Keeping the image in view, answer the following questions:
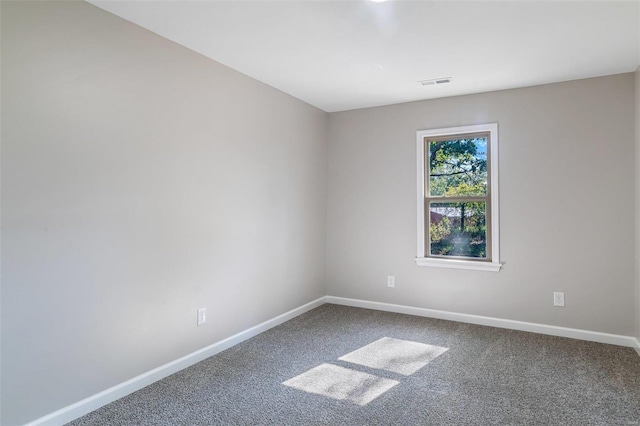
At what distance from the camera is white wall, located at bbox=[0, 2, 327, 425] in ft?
6.25

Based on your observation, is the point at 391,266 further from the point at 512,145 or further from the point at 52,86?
the point at 52,86

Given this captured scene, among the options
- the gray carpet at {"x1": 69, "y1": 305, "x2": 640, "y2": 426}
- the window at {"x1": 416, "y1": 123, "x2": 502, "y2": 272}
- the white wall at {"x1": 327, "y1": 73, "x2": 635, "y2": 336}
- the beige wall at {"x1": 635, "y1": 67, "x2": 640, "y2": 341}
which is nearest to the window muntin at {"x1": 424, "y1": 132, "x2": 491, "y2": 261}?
the window at {"x1": 416, "y1": 123, "x2": 502, "y2": 272}

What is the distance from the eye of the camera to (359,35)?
2.59 meters

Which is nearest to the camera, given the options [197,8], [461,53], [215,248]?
[197,8]

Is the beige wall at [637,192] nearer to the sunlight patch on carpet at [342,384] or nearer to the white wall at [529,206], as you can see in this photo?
the white wall at [529,206]

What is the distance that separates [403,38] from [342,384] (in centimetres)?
244

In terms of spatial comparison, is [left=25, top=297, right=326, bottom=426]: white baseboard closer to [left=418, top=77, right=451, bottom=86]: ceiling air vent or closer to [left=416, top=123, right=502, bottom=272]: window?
[left=416, top=123, right=502, bottom=272]: window

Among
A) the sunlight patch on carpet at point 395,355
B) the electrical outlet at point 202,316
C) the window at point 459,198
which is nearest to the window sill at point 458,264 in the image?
the window at point 459,198

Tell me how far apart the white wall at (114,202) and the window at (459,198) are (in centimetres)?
179

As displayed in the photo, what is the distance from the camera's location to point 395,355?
9.98ft

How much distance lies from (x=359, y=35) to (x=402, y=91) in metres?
1.36

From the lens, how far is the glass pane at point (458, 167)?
3900 millimetres

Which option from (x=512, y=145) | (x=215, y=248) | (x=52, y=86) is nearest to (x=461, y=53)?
(x=512, y=145)

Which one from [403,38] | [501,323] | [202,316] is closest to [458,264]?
[501,323]
